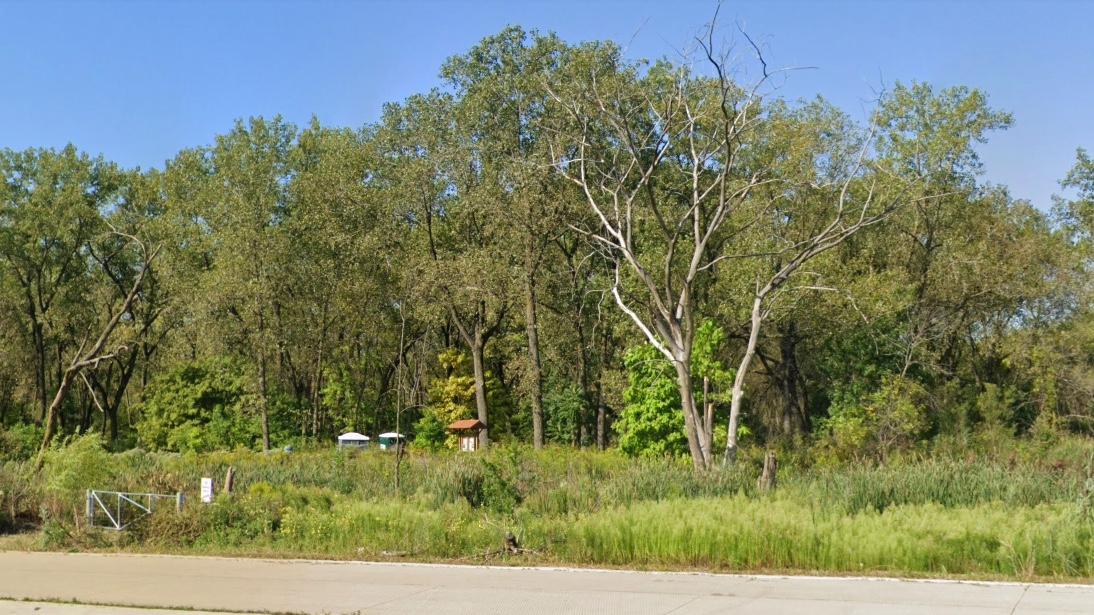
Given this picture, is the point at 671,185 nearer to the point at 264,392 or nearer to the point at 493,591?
the point at 264,392

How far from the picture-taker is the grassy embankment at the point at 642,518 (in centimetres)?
1227

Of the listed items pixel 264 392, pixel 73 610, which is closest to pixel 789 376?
pixel 264 392

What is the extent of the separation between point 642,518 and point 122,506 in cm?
879

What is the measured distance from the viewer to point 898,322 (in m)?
39.0

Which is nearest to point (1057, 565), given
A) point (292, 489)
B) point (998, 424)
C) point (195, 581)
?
point (195, 581)

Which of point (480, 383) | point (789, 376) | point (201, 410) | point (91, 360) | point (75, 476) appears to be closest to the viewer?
point (75, 476)

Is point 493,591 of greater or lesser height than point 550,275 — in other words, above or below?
below

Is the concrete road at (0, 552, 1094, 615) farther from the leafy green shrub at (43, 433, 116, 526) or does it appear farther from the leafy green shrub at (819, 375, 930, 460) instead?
the leafy green shrub at (819, 375, 930, 460)

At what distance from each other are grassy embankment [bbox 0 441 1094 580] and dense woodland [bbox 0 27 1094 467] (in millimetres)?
11447

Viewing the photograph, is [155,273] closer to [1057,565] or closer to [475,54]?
[475,54]

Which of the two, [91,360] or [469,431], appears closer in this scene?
[91,360]

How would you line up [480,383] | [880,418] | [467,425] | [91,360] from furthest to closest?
[480,383] < [467,425] < [880,418] < [91,360]

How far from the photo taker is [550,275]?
40094 mm

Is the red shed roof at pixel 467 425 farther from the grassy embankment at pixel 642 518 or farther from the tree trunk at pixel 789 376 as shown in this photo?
the grassy embankment at pixel 642 518
